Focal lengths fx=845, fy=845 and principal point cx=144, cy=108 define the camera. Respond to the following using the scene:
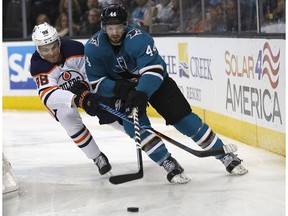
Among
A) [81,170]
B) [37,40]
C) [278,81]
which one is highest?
[37,40]

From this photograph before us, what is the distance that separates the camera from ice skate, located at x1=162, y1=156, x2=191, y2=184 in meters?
4.29

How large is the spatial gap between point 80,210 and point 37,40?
0.97 metres

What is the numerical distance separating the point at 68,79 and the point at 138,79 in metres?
0.41

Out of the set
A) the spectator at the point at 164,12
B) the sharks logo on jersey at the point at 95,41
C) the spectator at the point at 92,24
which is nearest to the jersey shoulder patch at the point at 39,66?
the sharks logo on jersey at the point at 95,41

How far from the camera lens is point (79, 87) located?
435cm

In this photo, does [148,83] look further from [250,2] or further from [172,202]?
[250,2]

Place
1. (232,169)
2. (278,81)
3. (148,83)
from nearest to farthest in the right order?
(148,83) < (232,169) < (278,81)

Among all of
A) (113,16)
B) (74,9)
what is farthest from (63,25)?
(113,16)

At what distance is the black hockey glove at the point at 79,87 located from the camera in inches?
169

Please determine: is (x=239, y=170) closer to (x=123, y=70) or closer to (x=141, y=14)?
(x=123, y=70)

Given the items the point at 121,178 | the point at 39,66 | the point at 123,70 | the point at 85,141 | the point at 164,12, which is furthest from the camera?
the point at 164,12

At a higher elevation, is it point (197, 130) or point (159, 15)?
point (159, 15)

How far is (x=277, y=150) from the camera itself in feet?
16.3

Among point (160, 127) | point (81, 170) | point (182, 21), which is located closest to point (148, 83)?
point (81, 170)
